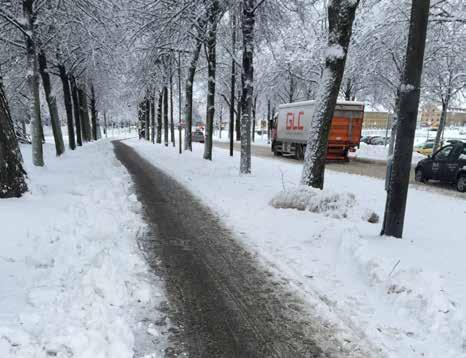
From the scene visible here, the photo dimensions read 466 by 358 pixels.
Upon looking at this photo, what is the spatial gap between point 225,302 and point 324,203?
15.1 ft

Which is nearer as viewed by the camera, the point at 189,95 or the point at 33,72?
the point at 33,72

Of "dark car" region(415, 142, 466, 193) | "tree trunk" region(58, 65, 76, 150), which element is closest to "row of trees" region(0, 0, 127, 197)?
"tree trunk" region(58, 65, 76, 150)

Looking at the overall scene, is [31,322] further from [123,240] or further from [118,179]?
[118,179]

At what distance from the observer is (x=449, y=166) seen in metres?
14.2

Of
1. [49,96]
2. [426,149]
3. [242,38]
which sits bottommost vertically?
[426,149]

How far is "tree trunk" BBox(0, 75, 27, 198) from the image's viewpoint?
25.0 ft

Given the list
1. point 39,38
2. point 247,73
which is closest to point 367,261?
point 247,73

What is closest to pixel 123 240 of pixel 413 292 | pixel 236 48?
pixel 413 292

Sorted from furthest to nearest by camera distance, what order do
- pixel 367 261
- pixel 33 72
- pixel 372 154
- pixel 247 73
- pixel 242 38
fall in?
pixel 372 154 < pixel 242 38 < pixel 247 73 < pixel 33 72 < pixel 367 261

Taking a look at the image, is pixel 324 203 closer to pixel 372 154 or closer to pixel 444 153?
pixel 444 153

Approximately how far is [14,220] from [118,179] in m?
6.51

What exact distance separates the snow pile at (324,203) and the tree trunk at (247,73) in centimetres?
557

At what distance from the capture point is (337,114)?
2264cm

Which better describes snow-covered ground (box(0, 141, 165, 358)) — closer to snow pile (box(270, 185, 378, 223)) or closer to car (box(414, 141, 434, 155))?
snow pile (box(270, 185, 378, 223))
